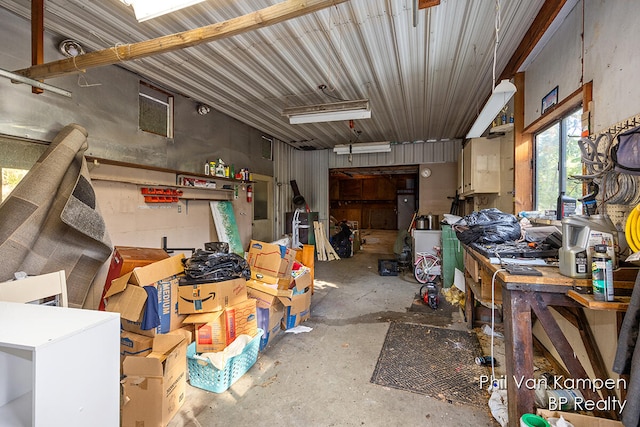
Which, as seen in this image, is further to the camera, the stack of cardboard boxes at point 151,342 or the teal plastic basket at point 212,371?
the teal plastic basket at point 212,371

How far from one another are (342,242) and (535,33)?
19.4ft

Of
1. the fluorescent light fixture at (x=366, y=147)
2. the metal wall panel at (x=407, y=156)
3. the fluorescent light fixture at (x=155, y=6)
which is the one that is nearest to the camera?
the fluorescent light fixture at (x=155, y=6)

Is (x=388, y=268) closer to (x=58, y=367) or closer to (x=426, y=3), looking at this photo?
(x=426, y=3)

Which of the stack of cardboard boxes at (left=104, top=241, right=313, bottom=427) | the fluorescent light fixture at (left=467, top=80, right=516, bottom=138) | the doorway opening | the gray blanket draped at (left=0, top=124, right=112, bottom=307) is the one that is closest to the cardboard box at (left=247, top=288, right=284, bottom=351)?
the stack of cardboard boxes at (left=104, top=241, right=313, bottom=427)

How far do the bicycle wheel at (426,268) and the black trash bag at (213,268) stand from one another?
3.47m

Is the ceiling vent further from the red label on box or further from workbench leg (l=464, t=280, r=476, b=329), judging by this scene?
workbench leg (l=464, t=280, r=476, b=329)

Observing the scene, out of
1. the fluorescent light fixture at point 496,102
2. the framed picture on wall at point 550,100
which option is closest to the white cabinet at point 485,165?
the framed picture on wall at point 550,100

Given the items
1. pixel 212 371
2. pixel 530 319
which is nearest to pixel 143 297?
pixel 212 371

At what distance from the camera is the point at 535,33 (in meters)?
2.47

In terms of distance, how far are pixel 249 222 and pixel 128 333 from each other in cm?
339

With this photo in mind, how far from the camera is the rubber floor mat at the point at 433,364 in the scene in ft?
7.07

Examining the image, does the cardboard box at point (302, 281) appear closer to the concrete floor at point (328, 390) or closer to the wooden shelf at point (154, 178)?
the concrete floor at point (328, 390)

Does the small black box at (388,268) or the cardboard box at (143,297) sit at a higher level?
the cardboard box at (143,297)

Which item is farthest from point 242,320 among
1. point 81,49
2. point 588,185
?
point 81,49
